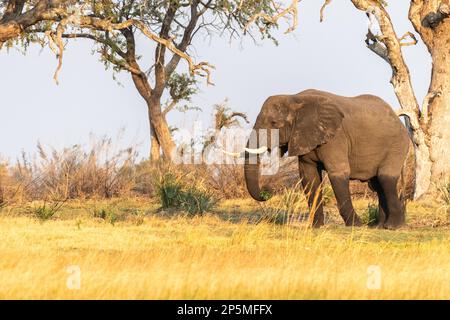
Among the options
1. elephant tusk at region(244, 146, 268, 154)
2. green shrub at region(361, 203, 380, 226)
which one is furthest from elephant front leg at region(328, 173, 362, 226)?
elephant tusk at region(244, 146, 268, 154)

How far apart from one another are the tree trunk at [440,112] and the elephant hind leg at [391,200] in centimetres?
658

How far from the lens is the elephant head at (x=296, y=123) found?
1348 cm

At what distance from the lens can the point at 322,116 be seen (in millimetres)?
13633

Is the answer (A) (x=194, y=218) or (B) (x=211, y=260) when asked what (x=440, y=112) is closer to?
(A) (x=194, y=218)

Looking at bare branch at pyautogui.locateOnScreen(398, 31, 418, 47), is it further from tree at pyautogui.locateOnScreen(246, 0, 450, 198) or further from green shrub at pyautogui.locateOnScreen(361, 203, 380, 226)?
green shrub at pyautogui.locateOnScreen(361, 203, 380, 226)

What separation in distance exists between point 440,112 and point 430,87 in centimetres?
83

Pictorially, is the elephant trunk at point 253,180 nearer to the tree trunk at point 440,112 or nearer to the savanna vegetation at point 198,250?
the savanna vegetation at point 198,250

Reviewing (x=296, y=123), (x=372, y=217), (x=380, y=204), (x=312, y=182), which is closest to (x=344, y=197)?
(x=312, y=182)

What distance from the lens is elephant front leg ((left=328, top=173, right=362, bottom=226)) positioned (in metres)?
13.7

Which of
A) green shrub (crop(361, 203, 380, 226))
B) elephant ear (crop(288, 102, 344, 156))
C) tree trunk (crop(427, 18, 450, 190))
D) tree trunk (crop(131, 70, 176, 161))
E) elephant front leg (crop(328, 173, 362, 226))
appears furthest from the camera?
tree trunk (crop(131, 70, 176, 161))

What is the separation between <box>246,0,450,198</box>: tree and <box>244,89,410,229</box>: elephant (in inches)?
251

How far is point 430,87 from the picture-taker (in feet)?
71.6

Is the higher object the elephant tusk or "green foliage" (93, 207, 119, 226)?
the elephant tusk

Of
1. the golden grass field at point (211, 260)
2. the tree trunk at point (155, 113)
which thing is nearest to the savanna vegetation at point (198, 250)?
the golden grass field at point (211, 260)
